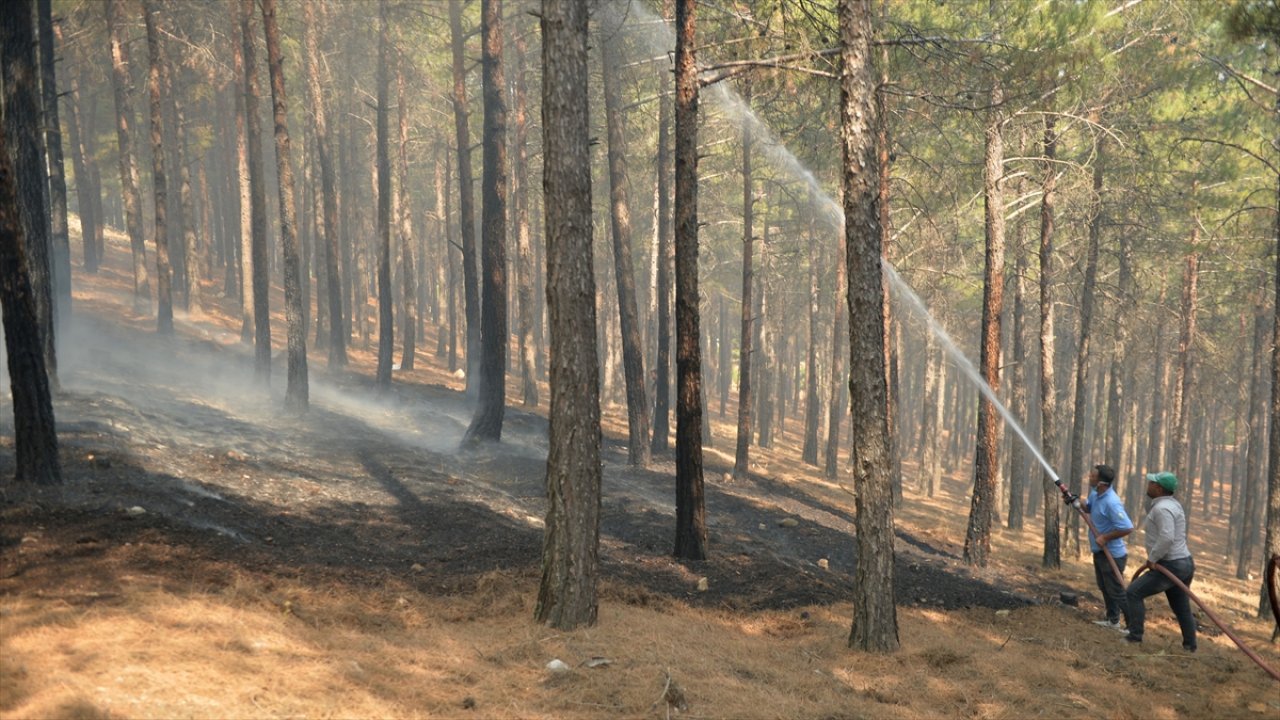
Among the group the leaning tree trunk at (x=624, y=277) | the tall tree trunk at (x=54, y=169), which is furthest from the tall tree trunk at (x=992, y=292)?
the tall tree trunk at (x=54, y=169)

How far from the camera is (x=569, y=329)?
833 cm

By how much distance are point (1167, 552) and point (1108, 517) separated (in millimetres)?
1183

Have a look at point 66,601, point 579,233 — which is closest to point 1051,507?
point 579,233

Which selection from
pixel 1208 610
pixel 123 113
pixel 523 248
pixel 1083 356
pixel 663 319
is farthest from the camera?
pixel 523 248

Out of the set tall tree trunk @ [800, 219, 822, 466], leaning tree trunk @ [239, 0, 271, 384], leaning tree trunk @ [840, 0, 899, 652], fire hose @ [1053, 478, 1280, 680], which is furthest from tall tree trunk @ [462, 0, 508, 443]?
tall tree trunk @ [800, 219, 822, 466]

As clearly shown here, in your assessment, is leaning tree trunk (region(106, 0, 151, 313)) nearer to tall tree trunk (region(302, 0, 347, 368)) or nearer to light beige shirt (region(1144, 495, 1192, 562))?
tall tree trunk (region(302, 0, 347, 368))

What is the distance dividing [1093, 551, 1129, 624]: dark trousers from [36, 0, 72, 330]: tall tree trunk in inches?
754

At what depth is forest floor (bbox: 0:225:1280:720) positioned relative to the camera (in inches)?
260

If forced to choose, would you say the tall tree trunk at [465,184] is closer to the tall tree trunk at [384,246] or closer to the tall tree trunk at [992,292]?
the tall tree trunk at [384,246]

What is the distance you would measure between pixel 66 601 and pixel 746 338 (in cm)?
1751

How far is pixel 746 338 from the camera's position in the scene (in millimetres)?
22969

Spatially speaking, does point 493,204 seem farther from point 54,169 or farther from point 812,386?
point 812,386

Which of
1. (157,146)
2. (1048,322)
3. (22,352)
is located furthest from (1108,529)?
(157,146)

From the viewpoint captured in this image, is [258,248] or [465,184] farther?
[258,248]
